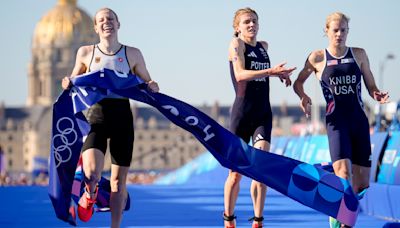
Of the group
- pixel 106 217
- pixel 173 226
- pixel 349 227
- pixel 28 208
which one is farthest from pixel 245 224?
pixel 28 208

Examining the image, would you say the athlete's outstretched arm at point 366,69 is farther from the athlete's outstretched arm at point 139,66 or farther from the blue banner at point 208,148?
the athlete's outstretched arm at point 139,66

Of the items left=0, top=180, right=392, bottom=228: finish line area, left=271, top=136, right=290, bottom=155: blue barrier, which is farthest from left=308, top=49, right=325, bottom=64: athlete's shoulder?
left=271, top=136, right=290, bottom=155: blue barrier

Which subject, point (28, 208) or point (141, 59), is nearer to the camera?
point (141, 59)

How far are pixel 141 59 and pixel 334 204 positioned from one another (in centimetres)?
195

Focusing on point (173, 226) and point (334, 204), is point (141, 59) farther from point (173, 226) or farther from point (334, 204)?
point (173, 226)

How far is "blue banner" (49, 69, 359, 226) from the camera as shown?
36.2 feet

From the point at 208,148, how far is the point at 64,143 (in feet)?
3.84

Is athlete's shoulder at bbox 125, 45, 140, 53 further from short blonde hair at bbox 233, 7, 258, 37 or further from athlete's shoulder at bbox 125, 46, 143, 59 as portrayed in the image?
short blonde hair at bbox 233, 7, 258, 37

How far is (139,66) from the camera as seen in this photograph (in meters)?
11.1

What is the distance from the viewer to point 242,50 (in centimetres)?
1182

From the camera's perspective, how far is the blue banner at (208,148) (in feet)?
36.2

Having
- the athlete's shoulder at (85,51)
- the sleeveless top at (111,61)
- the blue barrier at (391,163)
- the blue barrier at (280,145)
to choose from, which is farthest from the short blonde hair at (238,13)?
the blue barrier at (280,145)

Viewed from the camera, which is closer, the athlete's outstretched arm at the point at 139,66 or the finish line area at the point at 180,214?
the athlete's outstretched arm at the point at 139,66

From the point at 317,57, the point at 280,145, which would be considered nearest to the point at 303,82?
the point at 317,57
